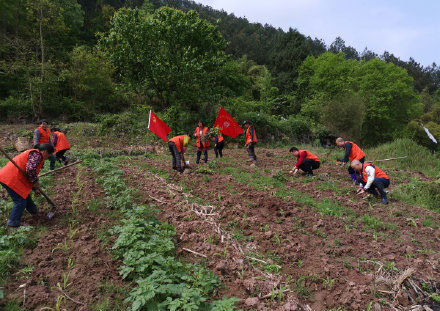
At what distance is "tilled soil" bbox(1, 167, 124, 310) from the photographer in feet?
Result: 9.10

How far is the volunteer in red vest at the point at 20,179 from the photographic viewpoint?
4.08 metres

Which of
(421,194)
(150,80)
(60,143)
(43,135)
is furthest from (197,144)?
(150,80)

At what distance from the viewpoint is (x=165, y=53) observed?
14.0m

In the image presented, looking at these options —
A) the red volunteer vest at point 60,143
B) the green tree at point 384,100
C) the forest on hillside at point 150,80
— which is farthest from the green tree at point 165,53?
the green tree at point 384,100

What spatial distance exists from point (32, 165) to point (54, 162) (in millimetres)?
4053

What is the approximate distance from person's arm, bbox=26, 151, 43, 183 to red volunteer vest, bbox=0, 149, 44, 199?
0.10m

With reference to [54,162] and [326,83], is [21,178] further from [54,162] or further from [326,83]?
[326,83]

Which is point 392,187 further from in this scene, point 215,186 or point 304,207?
point 215,186

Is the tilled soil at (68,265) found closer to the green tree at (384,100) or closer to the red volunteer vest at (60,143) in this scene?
the red volunteer vest at (60,143)

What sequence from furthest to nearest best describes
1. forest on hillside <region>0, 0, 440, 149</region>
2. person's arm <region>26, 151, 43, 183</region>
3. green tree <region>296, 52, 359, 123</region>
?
green tree <region>296, 52, 359, 123</region> → forest on hillside <region>0, 0, 440, 149</region> → person's arm <region>26, 151, 43, 183</region>

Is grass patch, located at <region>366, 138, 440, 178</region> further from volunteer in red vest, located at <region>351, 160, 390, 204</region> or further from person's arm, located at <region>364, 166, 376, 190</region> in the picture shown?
person's arm, located at <region>364, 166, 376, 190</region>

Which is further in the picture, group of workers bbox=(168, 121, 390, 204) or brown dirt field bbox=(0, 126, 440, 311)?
group of workers bbox=(168, 121, 390, 204)

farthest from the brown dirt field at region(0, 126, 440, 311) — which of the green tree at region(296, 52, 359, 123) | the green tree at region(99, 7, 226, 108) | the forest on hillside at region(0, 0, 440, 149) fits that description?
the green tree at region(296, 52, 359, 123)

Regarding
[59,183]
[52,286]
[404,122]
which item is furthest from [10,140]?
[404,122]
